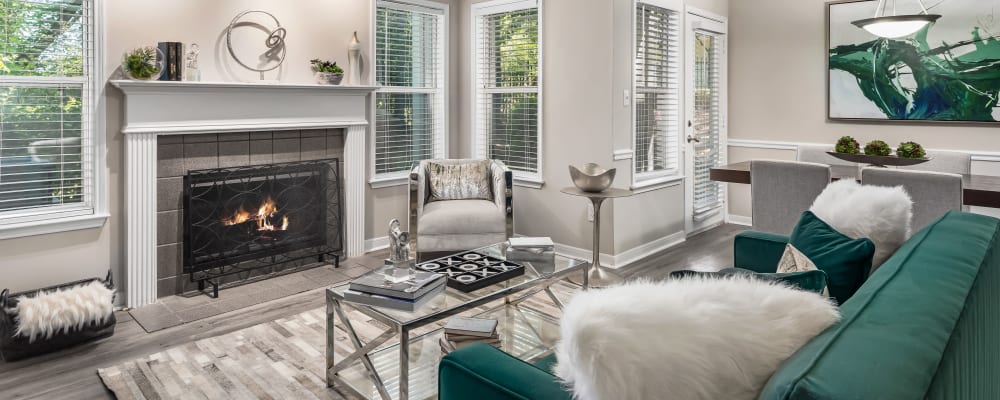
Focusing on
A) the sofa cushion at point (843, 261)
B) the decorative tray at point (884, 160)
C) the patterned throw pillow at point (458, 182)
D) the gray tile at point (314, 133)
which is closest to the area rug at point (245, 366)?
the patterned throw pillow at point (458, 182)

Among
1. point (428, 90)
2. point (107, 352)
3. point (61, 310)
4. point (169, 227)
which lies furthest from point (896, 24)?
point (61, 310)

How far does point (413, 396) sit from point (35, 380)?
65.2 inches

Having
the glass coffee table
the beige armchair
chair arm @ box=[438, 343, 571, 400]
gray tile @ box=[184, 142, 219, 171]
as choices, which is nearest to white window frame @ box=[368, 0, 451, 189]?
the beige armchair

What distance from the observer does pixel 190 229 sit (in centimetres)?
367

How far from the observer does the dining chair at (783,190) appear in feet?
11.6

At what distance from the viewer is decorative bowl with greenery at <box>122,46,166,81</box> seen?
335 centimetres

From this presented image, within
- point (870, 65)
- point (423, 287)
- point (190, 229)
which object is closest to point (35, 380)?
point (190, 229)

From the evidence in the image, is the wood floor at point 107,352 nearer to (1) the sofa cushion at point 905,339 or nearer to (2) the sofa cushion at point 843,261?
(2) the sofa cushion at point 843,261

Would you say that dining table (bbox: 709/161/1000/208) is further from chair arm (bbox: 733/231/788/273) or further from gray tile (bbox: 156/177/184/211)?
gray tile (bbox: 156/177/184/211)

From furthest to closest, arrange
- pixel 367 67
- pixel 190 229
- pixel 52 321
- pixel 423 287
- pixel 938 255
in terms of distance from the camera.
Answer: pixel 367 67
pixel 190 229
pixel 52 321
pixel 423 287
pixel 938 255

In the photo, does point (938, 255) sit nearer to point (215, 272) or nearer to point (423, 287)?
point (423, 287)

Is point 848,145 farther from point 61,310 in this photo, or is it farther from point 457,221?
point 61,310

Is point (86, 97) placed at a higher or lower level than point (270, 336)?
higher

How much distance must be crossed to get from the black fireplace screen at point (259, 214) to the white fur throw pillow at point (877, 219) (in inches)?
128
